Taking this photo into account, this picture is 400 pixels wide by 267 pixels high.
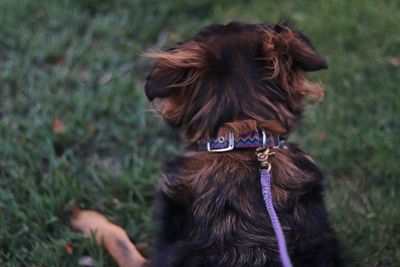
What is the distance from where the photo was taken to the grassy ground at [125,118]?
12.7ft

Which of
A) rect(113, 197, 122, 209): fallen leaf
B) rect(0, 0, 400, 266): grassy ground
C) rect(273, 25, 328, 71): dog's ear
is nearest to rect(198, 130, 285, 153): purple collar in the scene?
rect(273, 25, 328, 71): dog's ear

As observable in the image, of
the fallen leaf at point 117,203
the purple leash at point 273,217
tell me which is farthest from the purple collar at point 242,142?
the fallen leaf at point 117,203

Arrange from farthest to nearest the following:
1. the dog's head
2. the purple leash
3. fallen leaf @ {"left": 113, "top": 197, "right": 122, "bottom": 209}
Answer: fallen leaf @ {"left": 113, "top": 197, "right": 122, "bottom": 209}, the dog's head, the purple leash

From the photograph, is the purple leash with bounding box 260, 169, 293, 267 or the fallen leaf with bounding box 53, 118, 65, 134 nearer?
the purple leash with bounding box 260, 169, 293, 267

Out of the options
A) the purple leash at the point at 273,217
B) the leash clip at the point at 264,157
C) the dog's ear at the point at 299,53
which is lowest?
the purple leash at the point at 273,217

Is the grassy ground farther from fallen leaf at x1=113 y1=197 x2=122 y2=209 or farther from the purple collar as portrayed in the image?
Result: the purple collar

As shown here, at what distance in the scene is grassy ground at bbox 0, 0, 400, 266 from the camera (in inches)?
153

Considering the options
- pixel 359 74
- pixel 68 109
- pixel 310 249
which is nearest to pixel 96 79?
pixel 68 109

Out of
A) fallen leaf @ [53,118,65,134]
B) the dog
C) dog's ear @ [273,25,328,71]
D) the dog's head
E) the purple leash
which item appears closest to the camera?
the purple leash

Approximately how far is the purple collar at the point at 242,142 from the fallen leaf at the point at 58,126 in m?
1.83

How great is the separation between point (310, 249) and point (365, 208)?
1.39m

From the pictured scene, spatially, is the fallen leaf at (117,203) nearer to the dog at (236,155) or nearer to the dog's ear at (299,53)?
the dog at (236,155)

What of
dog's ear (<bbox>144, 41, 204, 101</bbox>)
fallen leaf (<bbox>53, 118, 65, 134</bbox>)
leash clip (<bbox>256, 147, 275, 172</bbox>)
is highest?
dog's ear (<bbox>144, 41, 204, 101</bbox>)

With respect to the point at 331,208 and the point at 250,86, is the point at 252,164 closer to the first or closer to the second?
the point at 250,86
